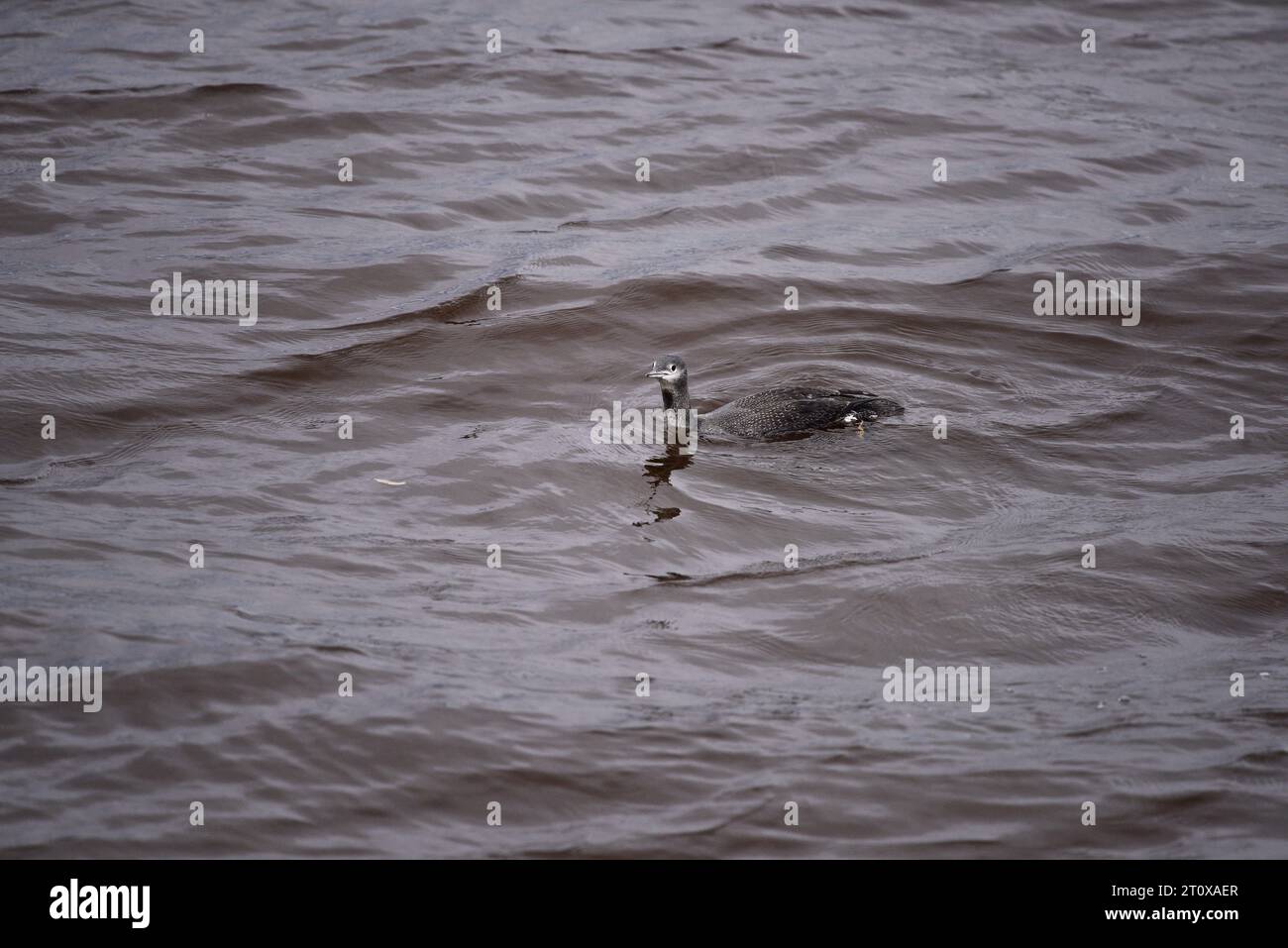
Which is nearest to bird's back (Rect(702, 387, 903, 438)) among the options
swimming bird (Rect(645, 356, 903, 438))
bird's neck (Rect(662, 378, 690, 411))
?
swimming bird (Rect(645, 356, 903, 438))

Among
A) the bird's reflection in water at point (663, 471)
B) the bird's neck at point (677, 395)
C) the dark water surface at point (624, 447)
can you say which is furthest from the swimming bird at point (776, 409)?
the bird's reflection in water at point (663, 471)

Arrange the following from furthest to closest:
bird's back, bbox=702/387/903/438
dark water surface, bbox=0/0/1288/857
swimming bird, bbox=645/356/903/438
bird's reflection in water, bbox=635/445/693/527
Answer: bird's back, bbox=702/387/903/438 → swimming bird, bbox=645/356/903/438 → bird's reflection in water, bbox=635/445/693/527 → dark water surface, bbox=0/0/1288/857

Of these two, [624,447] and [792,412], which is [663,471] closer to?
[624,447]

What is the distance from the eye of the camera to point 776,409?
10.5 m

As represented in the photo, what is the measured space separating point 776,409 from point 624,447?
3.94 feet

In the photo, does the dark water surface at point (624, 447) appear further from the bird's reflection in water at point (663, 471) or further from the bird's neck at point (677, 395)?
the bird's neck at point (677, 395)

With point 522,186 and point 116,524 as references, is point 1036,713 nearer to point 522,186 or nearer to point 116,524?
point 116,524

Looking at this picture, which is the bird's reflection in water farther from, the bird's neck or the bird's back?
the bird's back

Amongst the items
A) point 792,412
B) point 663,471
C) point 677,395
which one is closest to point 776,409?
point 792,412

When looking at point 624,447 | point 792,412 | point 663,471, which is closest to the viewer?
point 663,471

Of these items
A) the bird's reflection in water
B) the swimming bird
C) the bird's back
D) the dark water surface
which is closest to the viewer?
the dark water surface

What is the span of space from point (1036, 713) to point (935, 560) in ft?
5.52

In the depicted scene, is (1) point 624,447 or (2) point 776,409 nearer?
(1) point 624,447

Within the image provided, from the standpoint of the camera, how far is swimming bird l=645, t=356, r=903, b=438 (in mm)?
10328
